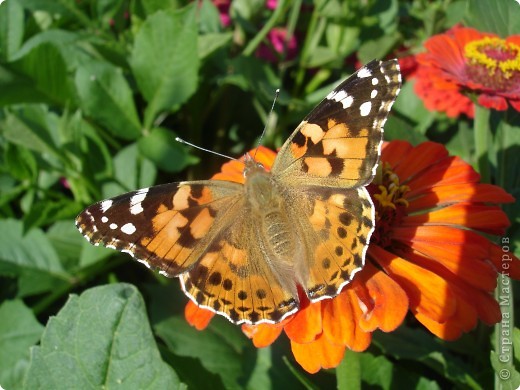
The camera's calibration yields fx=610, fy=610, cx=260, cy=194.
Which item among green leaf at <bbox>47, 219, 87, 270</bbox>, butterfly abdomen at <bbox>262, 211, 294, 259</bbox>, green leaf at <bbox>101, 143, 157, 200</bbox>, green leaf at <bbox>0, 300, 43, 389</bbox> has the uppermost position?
butterfly abdomen at <bbox>262, 211, 294, 259</bbox>

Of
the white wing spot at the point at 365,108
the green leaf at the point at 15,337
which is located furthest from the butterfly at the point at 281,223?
the green leaf at the point at 15,337

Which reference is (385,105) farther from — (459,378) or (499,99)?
(459,378)

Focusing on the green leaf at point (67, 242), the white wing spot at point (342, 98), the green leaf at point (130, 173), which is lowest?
the green leaf at point (67, 242)

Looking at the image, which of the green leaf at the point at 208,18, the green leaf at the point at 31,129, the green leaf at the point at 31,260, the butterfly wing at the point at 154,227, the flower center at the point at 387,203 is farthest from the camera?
the green leaf at the point at 208,18

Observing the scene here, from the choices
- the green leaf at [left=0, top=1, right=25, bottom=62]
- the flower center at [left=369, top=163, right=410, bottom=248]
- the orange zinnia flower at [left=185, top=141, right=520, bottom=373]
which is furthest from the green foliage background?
the flower center at [left=369, top=163, right=410, bottom=248]

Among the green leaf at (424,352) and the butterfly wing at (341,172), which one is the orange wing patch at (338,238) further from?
the green leaf at (424,352)

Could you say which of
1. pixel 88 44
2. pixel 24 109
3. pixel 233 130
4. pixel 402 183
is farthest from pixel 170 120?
pixel 402 183

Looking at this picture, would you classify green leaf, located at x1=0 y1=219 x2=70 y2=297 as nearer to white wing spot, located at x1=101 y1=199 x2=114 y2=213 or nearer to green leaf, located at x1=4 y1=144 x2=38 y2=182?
green leaf, located at x1=4 y1=144 x2=38 y2=182
